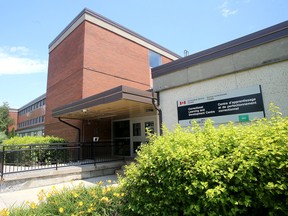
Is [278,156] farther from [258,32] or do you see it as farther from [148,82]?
[148,82]

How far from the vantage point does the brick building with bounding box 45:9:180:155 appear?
41.8ft

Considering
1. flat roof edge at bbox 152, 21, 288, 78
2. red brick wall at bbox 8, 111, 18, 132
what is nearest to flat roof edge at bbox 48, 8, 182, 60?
flat roof edge at bbox 152, 21, 288, 78

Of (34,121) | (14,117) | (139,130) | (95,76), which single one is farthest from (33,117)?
(139,130)

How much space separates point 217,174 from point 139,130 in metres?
10.2

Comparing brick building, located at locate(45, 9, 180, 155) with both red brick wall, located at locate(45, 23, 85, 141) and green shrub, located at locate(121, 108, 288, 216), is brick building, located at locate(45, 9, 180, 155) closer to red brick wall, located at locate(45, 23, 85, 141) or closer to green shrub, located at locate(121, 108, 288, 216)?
red brick wall, located at locate(45, 23, 85, 141)

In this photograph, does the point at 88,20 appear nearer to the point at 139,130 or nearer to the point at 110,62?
the point at 110,62

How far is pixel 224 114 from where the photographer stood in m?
6.13

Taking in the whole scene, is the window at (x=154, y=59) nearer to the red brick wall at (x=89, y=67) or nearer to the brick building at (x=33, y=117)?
the red brick wall at (x=89, y=67)

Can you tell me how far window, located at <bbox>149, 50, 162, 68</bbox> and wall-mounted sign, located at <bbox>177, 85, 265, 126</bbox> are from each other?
12.0m

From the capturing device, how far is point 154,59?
19.0 meters

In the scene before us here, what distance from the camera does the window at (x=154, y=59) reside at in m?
18.6

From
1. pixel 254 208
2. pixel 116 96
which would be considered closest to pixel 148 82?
pixel 116 96

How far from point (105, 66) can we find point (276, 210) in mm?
13427

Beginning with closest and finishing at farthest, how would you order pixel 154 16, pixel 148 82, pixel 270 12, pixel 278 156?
1. pixel 278 156
2. pixel 270 12
3. pixel 154 16
4. pixel 148 82
